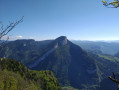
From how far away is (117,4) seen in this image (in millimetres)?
5203

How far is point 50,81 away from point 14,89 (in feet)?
175

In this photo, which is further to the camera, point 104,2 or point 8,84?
point 8,84

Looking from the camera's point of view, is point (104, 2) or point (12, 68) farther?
point (12, 68)

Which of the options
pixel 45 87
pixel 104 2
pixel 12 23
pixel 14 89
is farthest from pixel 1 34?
pixel 45 87

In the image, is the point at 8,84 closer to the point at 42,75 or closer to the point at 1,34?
the point at 42,75

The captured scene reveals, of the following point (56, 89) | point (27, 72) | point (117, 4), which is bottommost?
point (56, 89)

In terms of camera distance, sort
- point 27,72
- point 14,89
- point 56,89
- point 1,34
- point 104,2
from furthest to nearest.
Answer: point 56,89 < point 27,72 < point 14,89 < point 104,2 < point 1,34

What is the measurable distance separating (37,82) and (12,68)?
23118 mm

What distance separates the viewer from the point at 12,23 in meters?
5.00

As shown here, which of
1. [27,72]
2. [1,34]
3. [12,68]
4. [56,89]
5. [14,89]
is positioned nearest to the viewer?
[1,34]

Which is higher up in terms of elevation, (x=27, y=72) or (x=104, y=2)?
(x=104, y=2)

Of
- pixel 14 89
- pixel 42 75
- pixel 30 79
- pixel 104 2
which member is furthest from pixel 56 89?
pixel 104 2

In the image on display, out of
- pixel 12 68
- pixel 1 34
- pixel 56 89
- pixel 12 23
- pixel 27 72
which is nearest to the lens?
pixel 1 34

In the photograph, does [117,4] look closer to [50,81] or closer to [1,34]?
[1,34]
